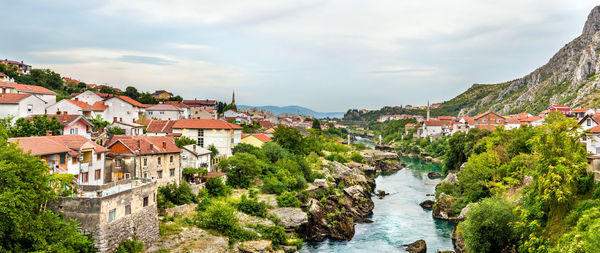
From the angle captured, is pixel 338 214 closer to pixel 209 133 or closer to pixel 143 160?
pixel 143 160

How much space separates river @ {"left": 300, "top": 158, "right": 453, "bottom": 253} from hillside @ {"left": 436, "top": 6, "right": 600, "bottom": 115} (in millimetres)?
63502

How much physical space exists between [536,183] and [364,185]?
105 feet

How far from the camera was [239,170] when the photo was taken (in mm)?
40156

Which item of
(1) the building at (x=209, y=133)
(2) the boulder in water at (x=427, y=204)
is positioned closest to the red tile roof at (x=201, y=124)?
(1) the building at (x=209, y=133)

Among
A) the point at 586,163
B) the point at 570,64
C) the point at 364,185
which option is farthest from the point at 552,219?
the point at 570,64

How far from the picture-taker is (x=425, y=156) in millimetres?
97062

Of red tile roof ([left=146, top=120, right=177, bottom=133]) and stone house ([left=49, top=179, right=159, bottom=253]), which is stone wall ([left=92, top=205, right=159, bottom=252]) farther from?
red tile roof ([left=146, top=120, right=177, bottom=133])

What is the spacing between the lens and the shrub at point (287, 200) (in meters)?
35.9

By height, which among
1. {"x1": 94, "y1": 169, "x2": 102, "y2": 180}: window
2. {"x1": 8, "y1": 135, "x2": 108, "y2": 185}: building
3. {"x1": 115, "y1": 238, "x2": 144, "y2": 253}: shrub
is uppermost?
{"x1": 8, "y1": 135, "x2": 108, "y2": 185}: building

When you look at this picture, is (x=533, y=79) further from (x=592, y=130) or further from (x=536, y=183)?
(x=536, y=183)

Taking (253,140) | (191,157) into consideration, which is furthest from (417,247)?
(253,140)

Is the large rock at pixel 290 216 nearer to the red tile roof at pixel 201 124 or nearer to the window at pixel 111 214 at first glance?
the window at pixel 111 214

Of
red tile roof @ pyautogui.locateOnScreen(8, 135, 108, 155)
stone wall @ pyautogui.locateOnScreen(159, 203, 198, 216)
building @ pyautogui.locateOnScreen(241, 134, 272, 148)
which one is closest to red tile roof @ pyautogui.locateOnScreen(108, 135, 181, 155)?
red tile roof @ pyautogui.locateOnScreen(8, 135, 108, 155)

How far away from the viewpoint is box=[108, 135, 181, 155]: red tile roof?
2966 cm
